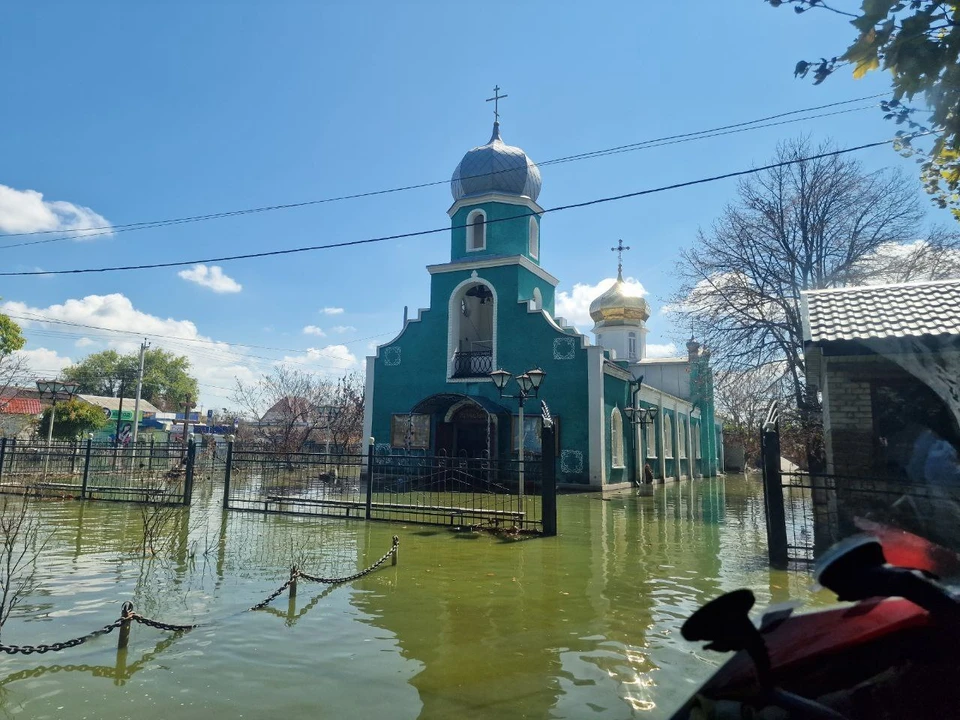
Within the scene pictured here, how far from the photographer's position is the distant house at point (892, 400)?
7508mm

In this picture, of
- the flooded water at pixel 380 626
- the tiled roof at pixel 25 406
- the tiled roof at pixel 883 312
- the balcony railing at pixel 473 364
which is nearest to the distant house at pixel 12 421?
the tiled roof at pixel 25 406

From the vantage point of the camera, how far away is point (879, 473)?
8430mm

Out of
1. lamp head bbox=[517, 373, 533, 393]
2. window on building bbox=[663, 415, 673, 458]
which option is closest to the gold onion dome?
window on building bbox=[663, 415, 673, 458]

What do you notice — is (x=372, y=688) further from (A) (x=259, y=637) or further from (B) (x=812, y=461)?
(B) (x=812, y=461)

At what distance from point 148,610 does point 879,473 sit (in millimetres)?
8992

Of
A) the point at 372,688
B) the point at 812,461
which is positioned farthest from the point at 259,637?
the point at 812,461

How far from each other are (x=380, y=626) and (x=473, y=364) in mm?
16844

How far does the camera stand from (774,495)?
25.4 feet

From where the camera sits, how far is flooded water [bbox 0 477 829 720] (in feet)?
12.5

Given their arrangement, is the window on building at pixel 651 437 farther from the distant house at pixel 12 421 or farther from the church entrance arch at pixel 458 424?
the distant house at pixel 12 421

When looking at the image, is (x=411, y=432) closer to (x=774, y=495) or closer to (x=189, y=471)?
(x=189, y=471)

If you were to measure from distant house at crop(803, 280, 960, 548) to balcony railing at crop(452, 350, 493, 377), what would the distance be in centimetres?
1317

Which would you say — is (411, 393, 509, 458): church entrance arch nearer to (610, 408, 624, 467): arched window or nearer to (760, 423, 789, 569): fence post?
(610, 408, 624, 467): arched window

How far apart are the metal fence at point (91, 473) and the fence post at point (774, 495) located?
10991mm
